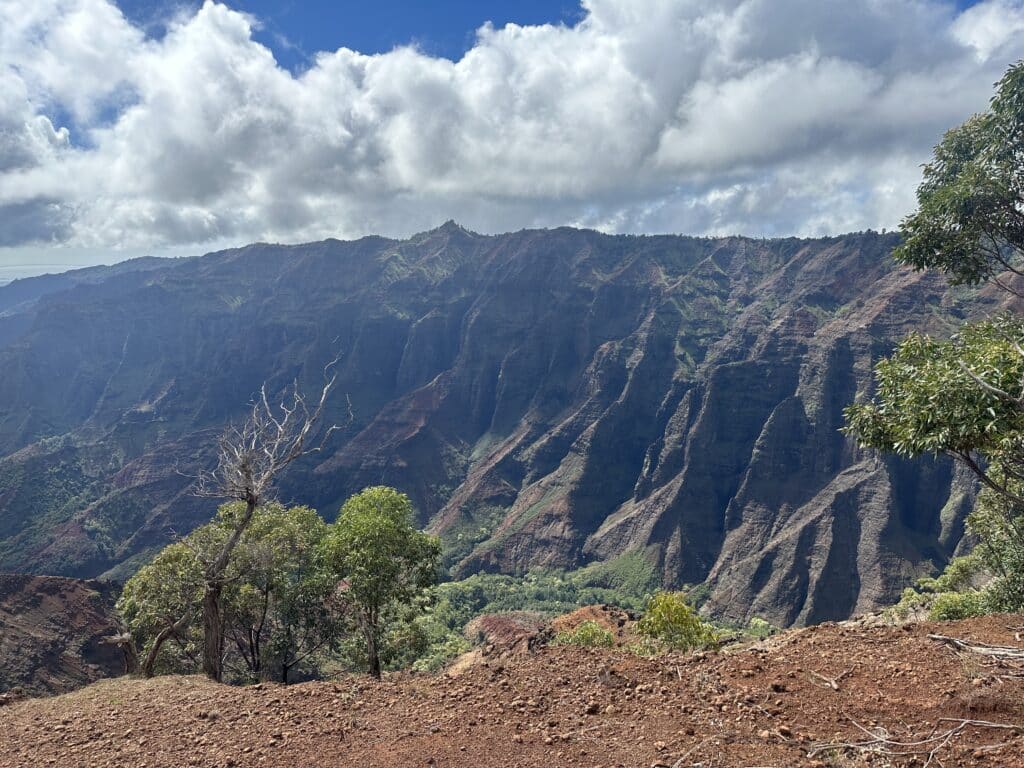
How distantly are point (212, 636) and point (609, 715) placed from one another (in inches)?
618

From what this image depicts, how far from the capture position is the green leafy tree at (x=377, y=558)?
1991 centimetres

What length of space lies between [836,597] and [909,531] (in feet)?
78.4

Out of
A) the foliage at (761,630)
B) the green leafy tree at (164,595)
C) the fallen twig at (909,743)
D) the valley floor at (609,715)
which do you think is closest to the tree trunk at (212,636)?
the green leafy tree at (164,595)

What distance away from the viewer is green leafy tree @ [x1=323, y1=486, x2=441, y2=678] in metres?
19.9

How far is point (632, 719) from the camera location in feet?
31.1

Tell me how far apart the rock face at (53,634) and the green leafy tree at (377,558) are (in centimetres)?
3495

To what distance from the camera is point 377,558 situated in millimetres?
19875

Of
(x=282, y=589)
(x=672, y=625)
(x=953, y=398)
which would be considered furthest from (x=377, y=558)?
(x=953, y=398)

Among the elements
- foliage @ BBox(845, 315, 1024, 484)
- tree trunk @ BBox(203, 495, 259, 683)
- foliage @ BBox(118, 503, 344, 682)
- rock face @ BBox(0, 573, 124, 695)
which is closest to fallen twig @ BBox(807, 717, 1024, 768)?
foliage @ BBox(845, 315, 1024, 484)

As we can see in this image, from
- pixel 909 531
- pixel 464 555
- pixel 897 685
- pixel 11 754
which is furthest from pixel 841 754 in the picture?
pixel 464 555

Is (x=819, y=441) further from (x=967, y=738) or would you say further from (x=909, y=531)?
(x=967, y=738)

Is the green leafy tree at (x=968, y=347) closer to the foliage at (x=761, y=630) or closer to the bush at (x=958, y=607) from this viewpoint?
the bush at (x=958, y=607)

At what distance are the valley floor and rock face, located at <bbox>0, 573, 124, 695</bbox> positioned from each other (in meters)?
41.6

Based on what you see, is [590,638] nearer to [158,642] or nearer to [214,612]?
[214,612]
